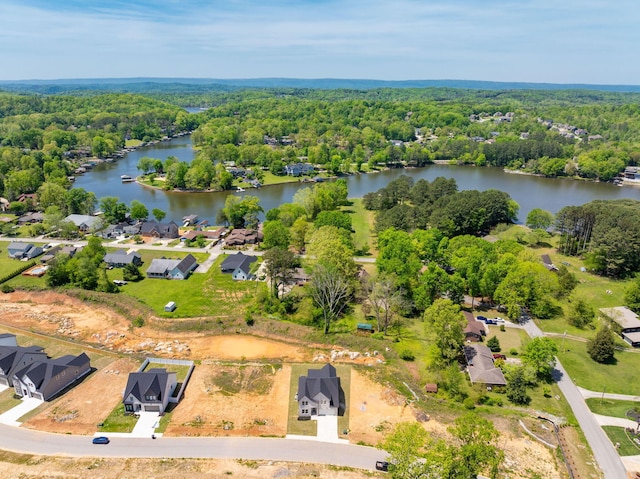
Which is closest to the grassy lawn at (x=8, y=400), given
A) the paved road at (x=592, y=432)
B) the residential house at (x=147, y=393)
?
the residential house at (x=147, y=393)

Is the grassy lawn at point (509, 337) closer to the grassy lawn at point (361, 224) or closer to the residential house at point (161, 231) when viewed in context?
the grassy lawn at point (361, 224)

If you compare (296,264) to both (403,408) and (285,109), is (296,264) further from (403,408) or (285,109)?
(285,109)

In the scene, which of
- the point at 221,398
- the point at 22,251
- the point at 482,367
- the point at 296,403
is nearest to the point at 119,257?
the point at 22,251

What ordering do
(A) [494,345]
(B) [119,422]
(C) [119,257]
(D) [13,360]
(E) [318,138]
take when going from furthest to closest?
(E) [318,138]
(C) [119,257]
(A) [494,345]
(D) [13,360]
(B) [119,422]

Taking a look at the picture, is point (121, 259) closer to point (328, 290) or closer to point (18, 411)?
point (18, 411)

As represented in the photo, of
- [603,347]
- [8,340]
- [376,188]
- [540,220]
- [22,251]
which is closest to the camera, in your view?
[603,347]

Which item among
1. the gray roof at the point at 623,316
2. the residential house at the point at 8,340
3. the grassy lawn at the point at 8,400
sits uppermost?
the gray roof at the point at 623,316
